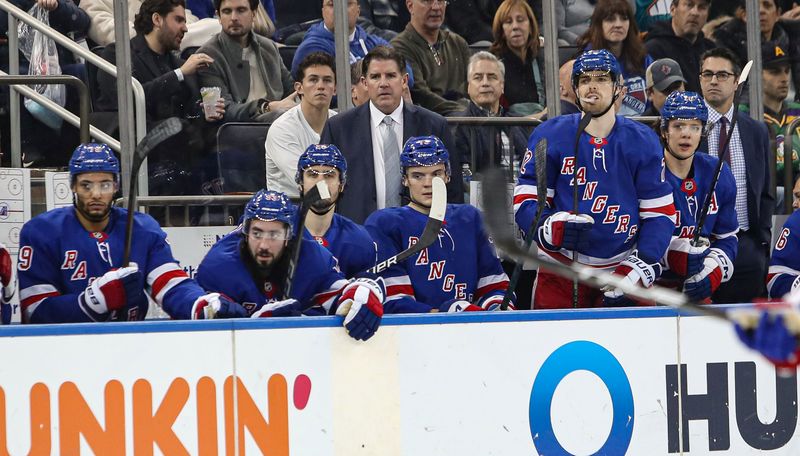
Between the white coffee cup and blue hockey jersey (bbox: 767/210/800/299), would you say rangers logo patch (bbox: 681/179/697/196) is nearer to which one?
blue hockey jersey (bbox: 767/210/800/299)

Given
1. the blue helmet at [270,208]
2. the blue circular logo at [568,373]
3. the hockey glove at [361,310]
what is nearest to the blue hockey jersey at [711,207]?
the blue circular logo at [568,373]

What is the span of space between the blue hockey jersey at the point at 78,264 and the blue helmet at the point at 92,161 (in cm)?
20

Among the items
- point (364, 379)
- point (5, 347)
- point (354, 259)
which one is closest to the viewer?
point (5, 347)

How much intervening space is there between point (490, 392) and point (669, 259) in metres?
1.10

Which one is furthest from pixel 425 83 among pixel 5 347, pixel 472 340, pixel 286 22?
pixel 5 347

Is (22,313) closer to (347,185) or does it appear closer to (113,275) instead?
(113,275)

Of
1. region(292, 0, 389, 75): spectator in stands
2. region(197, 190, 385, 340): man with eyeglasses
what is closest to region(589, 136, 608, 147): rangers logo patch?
region(197, 190, 385, 340): man with eyeglasses

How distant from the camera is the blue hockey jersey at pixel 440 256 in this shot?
15.1 feet

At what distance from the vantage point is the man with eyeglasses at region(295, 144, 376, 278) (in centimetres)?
449

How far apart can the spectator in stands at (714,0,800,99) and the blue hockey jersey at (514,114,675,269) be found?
148 cm

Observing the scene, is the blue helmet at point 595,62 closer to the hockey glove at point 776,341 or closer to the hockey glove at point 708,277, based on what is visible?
the hockey glove at point 708,277

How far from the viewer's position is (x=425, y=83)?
217 inches

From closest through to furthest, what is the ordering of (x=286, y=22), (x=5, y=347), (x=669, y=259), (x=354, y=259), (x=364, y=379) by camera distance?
(x=5, y=347) < (x=364, y=379) < (x=354, y=259) < (x=669, y=259) < (x=286, y=22)

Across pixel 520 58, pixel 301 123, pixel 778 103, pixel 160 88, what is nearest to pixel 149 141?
pixel 160 88
